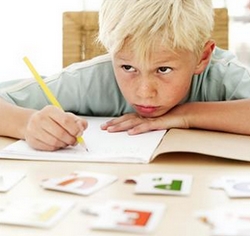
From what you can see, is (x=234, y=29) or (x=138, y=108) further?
(x=234, y=29)

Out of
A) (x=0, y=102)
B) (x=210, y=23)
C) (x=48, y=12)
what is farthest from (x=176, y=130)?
(x=48, y=12)

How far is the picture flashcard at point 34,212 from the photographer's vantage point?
0.54 metres

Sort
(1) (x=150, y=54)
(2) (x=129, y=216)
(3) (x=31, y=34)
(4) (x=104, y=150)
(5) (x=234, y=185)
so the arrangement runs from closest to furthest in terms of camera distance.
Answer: (2) (x=129, y=216) → (5) (x=234, y=185) → (4) (x=104, y=150) → (1) (x=150, y=54) → (3) (x=31, y=34)

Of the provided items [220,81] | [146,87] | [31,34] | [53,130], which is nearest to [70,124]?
[53,130]

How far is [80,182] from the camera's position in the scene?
2.24 ft

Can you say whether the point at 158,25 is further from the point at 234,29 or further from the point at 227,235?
the point at 234,29

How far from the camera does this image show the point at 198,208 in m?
0.59

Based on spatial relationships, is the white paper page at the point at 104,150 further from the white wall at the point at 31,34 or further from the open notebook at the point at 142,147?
the white wall at the point at 31,34

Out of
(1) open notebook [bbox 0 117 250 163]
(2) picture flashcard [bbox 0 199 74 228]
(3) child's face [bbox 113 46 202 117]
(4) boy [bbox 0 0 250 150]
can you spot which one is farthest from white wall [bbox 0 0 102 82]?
(2) picture flashcard [bbox 0 199 74 228]

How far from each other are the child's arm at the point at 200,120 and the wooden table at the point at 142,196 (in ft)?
0.58

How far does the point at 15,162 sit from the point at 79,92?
1.45ft

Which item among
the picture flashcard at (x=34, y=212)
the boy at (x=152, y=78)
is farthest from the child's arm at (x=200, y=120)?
the picture flashcard at (x=34, y=212)

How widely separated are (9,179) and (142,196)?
0.19m

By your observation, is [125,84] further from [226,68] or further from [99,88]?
[226,68]
